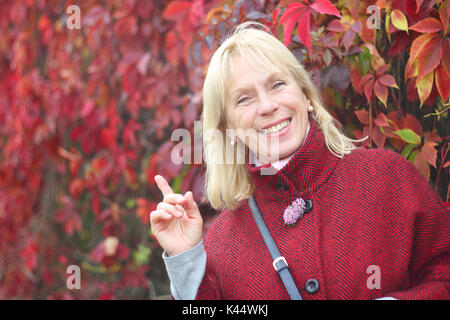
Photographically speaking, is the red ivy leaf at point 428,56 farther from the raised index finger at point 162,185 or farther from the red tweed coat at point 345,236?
the raised index finger at point 162,185

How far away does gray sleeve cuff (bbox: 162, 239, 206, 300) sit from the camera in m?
1.46

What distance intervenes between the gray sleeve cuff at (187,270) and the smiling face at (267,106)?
0.39 m

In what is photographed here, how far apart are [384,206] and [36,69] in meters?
2.95

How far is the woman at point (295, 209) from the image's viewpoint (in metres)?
1.39

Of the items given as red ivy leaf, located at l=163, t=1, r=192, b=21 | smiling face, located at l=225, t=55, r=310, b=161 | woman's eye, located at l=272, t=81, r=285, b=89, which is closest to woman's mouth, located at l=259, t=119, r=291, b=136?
smiling face, located at l=225, t=55, r=310, b=161

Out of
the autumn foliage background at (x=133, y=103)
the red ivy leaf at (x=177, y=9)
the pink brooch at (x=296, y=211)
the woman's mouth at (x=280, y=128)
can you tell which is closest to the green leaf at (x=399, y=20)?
the autumn foliage background at (x=133, y=103)

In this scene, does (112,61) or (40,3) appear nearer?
(112,61)

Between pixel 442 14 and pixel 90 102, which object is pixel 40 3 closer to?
pixel 90 102

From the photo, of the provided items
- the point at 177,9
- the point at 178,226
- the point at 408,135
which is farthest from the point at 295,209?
the point at 177,9

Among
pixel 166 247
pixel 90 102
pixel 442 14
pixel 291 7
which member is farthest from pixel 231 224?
pixel 90 102

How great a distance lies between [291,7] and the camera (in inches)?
62.9

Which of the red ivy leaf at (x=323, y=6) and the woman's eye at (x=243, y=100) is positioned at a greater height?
the red ivy leaf at (x=323, y=6)

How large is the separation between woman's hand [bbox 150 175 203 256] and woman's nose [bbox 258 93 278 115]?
35 cm

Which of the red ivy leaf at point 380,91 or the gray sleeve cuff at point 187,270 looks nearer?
the gray sleeve cuff at point 187,270
